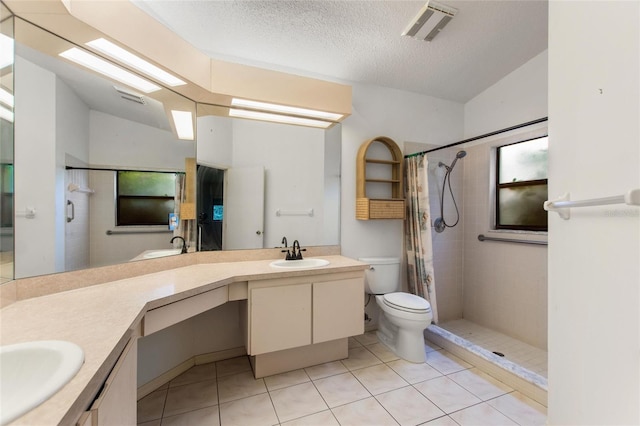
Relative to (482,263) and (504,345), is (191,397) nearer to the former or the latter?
(504,345)

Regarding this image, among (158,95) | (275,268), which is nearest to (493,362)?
(275,268)

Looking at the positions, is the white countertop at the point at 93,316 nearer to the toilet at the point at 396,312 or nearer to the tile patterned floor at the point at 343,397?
the tile patterned floor at the point at 343,397

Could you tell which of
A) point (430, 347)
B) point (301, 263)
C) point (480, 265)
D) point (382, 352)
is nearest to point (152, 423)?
point (301, 263)

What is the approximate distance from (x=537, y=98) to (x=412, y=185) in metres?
1.32

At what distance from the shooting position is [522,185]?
2.59 meters

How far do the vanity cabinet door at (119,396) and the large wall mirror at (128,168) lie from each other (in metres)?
0.74

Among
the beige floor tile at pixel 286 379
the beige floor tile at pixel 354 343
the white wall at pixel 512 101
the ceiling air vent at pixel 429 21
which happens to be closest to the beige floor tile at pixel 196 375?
the beige floor tile at pixel 286 379

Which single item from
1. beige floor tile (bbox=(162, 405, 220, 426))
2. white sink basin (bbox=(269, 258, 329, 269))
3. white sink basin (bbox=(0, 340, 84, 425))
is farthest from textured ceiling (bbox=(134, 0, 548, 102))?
beige floor tile (bbox=(162, 405, 220, 426))

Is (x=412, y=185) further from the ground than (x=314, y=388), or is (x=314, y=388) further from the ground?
(x=412, y=185)

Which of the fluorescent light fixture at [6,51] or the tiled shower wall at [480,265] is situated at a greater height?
the fluorescent light fixture at [6,51]

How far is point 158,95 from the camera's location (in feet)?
5.69

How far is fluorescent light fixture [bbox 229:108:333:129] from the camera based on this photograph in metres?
2.15

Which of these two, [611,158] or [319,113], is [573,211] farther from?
[319,113]

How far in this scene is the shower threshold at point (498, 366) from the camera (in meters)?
1.67
